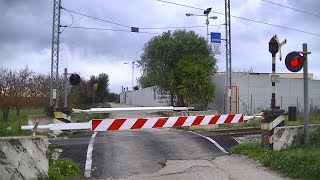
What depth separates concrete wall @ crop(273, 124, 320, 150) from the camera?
11234 millimetres

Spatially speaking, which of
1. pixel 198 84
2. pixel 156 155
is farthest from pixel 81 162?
pixel 198 84

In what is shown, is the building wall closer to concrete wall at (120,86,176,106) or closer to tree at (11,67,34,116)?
concrete wall at (120,86,176,106)

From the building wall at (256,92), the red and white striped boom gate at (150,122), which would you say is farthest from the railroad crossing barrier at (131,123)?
the building wall at (256,92)

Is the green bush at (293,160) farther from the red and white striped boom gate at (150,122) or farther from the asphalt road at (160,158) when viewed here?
the red and white striped boom gate at (150,122)

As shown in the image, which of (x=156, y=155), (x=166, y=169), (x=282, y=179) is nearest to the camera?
(x=282, y=179)

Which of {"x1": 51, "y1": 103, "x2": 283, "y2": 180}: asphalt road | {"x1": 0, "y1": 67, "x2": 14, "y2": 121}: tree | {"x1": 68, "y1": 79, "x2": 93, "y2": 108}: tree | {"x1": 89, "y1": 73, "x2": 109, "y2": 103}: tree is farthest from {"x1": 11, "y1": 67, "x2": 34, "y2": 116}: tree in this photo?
{"x1": 89, "y1": 73, "x2": 109, "y2": 103}: tree

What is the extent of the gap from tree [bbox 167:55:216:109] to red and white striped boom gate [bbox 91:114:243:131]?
18682 millimetres

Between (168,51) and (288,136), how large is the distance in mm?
24100

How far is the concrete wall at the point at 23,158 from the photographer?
8.22m

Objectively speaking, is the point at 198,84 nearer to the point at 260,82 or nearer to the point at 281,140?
the point at 260,82

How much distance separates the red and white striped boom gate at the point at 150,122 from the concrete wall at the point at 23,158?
1.71 m

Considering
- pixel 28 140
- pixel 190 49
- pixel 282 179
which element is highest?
pixel 190 49

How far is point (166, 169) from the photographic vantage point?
10.2 metres

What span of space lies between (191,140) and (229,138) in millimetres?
1523
